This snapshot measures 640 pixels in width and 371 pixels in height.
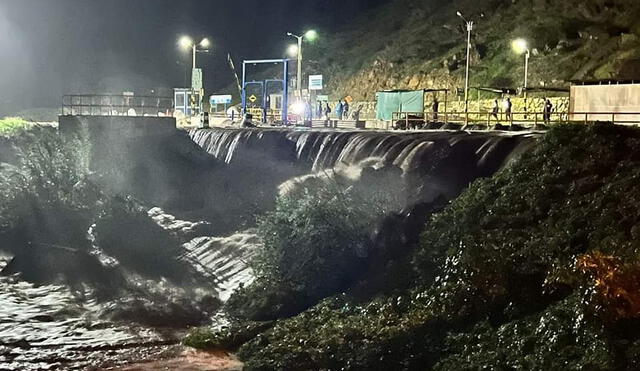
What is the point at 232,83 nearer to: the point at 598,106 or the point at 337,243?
the point at 598,106

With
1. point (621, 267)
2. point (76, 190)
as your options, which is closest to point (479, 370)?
point (621, 267)

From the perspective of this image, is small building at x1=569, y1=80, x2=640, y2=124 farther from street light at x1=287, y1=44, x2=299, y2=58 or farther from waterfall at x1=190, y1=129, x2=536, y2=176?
street light at x1=287, y1=44, x2=299, y2=58

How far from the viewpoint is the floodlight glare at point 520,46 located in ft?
192

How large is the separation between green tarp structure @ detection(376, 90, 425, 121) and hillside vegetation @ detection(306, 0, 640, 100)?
10.3 m

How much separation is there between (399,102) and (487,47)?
25.4 metres

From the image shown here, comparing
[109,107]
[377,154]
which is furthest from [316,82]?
[377,154]

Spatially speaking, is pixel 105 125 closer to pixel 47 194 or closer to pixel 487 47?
pixel 47 194

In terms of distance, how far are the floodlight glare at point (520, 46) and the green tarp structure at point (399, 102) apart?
48.6ft

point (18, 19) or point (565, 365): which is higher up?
point (18, 19)

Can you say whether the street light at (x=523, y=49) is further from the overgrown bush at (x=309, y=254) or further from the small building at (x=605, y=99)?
the overgrown bush at (x=309, y=254)

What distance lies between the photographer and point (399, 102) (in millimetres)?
47469

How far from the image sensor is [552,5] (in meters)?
71.5

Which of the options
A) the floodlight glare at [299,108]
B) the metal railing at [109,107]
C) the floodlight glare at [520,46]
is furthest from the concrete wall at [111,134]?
the floodlight glare at [520,46]

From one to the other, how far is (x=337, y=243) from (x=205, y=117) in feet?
108
